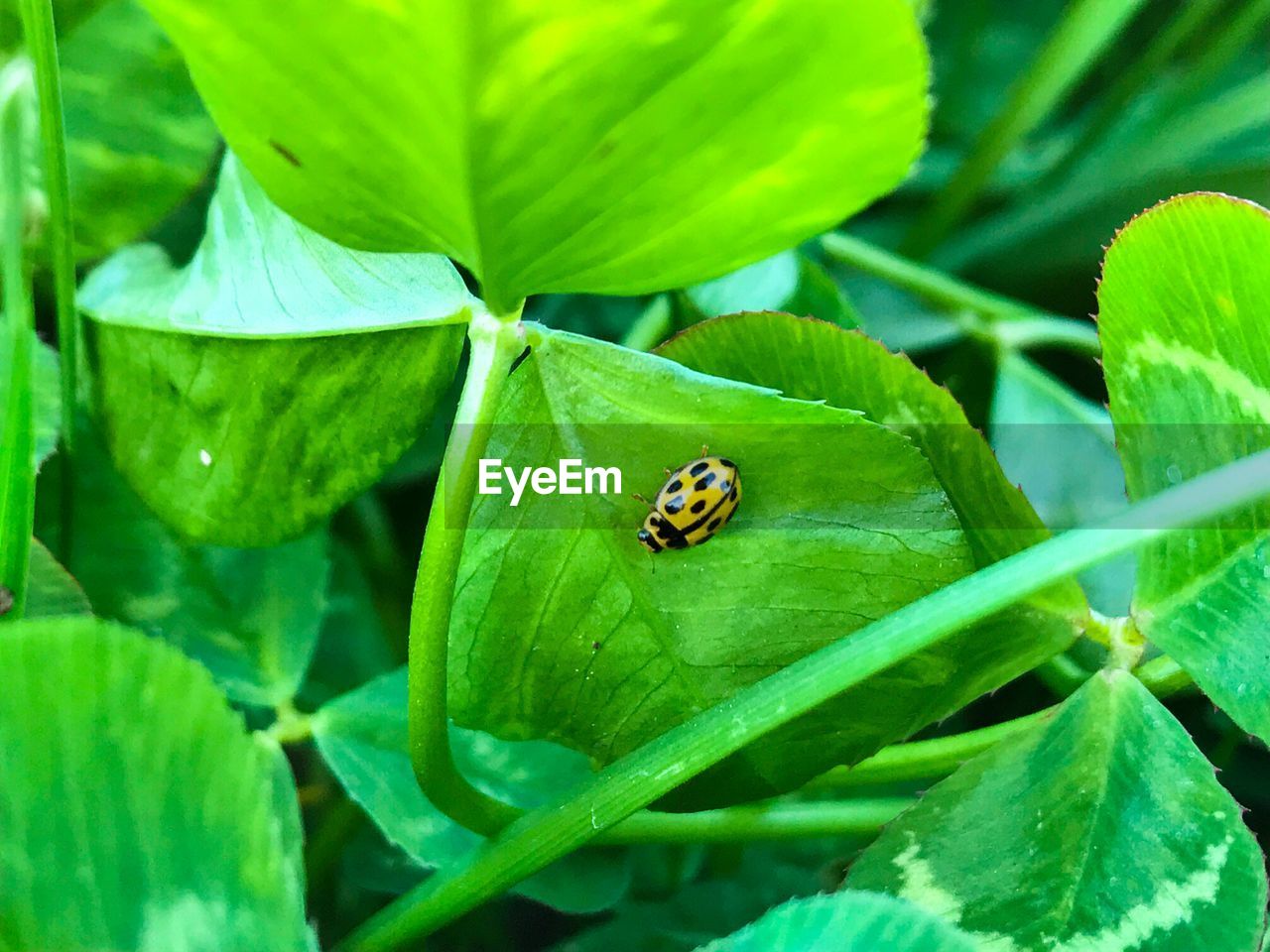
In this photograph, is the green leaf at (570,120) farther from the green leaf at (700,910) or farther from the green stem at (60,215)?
the green leaf at (700,910)

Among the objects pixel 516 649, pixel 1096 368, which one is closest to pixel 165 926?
pixel 516 649

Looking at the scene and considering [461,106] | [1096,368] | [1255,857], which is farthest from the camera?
[1096,368]

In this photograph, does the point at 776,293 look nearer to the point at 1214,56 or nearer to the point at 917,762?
the point at 917,762

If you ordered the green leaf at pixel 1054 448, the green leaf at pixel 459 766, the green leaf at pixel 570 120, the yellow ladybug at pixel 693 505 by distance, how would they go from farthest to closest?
the green leaf at pixel 1054 448
the green leaf at pixel 459 766
the yellow ladybug at pixel 693 505
the green leaf at pixel 570 120

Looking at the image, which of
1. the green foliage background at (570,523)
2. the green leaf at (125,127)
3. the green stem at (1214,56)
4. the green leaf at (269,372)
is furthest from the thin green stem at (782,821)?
the green stem at (1214,56)

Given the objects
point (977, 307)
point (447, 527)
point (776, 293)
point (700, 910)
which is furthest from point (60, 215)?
point (977, 307)

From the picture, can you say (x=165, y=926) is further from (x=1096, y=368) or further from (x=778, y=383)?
(x=1096, y=368)
